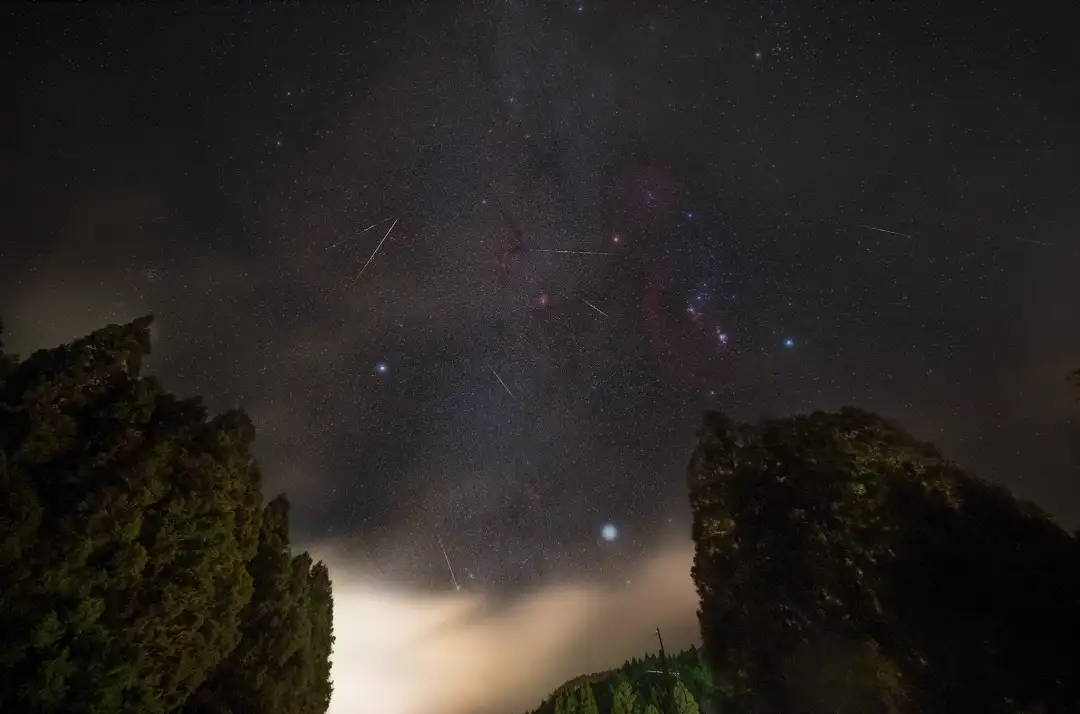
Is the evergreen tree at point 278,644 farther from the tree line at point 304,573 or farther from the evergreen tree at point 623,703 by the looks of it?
the evergreen tree at point 623,703

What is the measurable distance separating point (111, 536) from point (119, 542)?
0.18 m

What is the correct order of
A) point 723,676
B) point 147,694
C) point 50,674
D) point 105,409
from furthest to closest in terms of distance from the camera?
point 723,676
point 105,409
point 147,694
point 50,674

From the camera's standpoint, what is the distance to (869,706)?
1309 cm

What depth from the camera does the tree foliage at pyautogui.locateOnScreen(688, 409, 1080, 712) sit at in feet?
35.7

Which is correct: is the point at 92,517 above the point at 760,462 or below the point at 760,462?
below

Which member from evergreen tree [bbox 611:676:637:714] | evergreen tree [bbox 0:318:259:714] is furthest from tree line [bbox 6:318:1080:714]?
evergreen tree [bbox 611:676:637:714]

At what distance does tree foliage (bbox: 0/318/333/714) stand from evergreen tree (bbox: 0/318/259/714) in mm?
23

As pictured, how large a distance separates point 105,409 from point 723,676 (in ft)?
52.8

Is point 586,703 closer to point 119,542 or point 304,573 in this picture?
point 304,573

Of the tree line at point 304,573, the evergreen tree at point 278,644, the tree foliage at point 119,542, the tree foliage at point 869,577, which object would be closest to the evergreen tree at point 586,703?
the tree line at point 304,573

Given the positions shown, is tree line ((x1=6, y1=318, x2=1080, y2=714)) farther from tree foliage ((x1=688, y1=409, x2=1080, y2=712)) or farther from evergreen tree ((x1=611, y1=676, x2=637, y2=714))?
evergreen tree ((x1=611, y1=676, x2=637, y2=714))

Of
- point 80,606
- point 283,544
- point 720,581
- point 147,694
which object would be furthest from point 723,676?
point 80,606

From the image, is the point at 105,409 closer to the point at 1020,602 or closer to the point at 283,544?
the point at 283,544

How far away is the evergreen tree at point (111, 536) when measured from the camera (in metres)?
9.48
